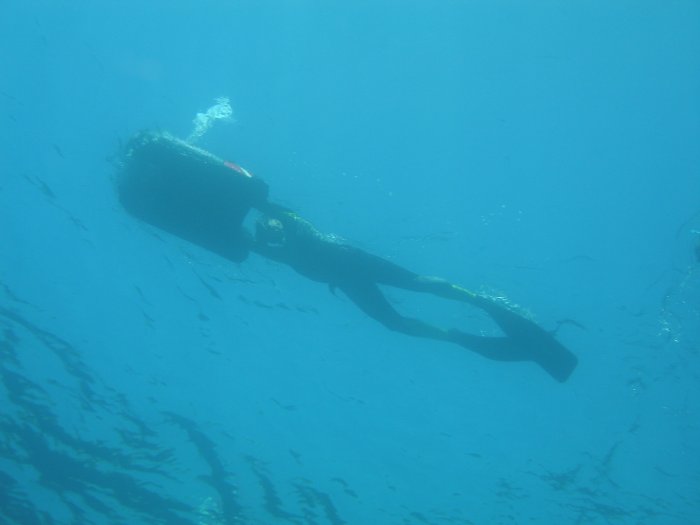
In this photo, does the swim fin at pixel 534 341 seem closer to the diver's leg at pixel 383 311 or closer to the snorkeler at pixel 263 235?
the snorkeler at pixel 263 235

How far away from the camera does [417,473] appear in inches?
612

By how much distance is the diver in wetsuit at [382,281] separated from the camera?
679 centimetres

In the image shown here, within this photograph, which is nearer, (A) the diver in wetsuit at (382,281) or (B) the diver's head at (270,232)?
(A) the diver in wetsuit at (382,281)

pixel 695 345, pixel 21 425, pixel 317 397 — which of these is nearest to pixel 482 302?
pixel 695 345

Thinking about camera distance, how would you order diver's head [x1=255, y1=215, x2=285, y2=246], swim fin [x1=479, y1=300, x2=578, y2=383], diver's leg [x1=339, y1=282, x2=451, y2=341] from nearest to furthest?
swim fin [x1=479, y1=300, x2=578, y2=383] → diver's head [x1=255, y1=215, x2=285, y2=246] → diver's leg [x1=339, y1=282, x2=451, y2=341]

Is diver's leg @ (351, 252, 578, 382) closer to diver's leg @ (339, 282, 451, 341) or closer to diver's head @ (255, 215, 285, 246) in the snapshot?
diver's leg @ (339, 282, 451, 341)

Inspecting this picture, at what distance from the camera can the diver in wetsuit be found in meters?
6.79

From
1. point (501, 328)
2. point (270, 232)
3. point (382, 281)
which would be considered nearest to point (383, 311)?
point (382, 281)

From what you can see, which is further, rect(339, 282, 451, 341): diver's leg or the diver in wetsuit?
rect(339, 282, 451, 341): diver's leg

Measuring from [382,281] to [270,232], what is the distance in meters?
1.76

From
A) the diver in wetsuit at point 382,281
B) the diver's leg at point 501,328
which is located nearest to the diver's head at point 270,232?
the diver in wetsuit at point 382,281

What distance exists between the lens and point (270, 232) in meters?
6.97

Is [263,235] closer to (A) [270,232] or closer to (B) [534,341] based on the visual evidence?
(A) [270,232]

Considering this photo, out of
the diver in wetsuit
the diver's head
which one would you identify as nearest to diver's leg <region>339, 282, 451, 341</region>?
the diver in wetsuit
